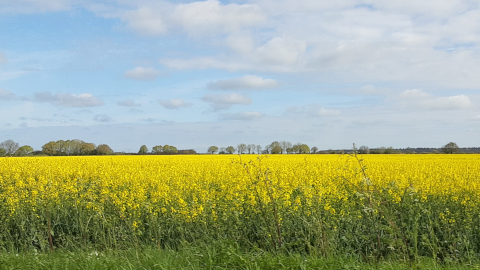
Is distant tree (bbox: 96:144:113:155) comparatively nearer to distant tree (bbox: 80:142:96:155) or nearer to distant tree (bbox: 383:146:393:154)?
distant tree (bbox: 80:142:96:155)

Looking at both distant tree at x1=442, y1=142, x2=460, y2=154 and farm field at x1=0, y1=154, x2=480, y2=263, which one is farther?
distant tree at x1=442, y1=142, x2=460, y2=154

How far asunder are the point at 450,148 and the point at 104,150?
60.9 metres

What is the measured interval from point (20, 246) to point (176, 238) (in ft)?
12.5

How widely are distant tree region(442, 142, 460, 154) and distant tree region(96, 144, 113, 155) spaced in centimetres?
5890

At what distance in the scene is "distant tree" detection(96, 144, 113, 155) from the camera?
2401 inches

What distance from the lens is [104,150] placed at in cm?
6147

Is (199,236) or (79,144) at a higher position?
(79,144)

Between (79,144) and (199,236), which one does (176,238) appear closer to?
(199,236)

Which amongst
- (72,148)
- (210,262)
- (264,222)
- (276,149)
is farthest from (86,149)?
(210,262)

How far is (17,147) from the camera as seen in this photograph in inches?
2645

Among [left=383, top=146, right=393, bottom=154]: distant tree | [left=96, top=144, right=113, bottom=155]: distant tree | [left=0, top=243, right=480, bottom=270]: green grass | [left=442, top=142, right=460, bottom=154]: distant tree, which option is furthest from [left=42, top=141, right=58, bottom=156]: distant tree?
[left=442, top=142, right=460, bottom=154]: distant tree

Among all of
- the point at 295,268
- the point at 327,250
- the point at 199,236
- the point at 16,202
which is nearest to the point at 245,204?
the point at 199,236

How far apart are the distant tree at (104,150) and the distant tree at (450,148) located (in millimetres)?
58904

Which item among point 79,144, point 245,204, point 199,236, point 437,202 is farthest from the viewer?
point 79,144
